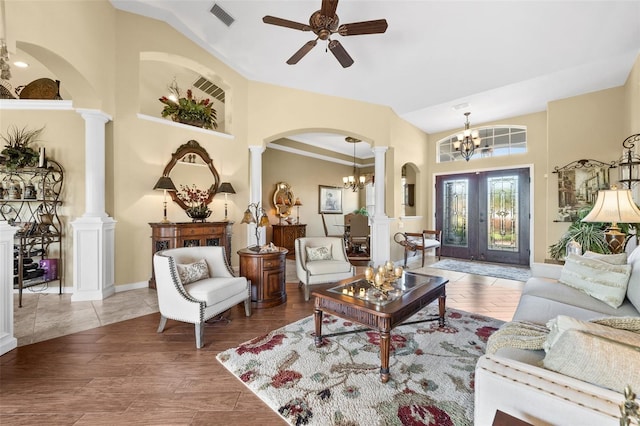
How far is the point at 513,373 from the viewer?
1.02 meters

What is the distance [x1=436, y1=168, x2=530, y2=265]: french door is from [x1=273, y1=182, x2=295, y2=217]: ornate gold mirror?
13.2ft

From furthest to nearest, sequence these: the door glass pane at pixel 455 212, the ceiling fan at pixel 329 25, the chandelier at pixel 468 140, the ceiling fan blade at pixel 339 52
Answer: the door glass pane at pixel 455 212 < the chandelier at pixel 468 140 < the ceiling fan blade at pixel 339 52 < the ceiling fan at pixel 329 25

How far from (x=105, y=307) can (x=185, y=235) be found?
127cm

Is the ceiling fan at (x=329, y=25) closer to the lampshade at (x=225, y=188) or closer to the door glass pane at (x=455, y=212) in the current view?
the lampshade at (x=225, y=188)

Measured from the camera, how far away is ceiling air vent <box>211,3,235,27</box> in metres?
3.48

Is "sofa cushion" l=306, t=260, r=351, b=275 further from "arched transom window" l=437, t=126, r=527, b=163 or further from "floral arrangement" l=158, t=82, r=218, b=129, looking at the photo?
"arched transom window" l=437, t=126, r=527, b=163

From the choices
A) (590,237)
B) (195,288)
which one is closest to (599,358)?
(195,288)

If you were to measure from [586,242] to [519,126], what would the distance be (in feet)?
11.9

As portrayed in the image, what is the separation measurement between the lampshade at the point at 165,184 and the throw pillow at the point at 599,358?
443 centimetres

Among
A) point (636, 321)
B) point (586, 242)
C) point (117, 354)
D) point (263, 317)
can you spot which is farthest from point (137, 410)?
point (586, 242)

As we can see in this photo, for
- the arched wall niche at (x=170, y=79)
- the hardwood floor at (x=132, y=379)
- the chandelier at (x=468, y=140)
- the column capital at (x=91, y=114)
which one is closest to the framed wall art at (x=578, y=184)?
the chandelier at (x=468, y=140)

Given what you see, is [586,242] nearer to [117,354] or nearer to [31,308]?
[117,354]

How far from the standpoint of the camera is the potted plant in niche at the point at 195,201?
432 cm

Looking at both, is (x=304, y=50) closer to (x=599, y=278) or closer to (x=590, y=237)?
(x=599, y=278)
